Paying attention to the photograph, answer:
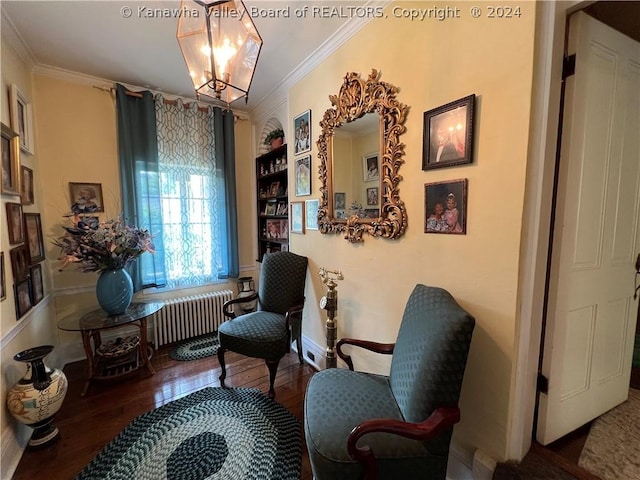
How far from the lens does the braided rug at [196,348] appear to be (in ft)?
9.03

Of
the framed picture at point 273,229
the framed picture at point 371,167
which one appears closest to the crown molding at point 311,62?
the framed picture at point 371,167

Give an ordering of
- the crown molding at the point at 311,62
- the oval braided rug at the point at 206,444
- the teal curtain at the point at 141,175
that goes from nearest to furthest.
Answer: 1. the oval braided rug at the point at 206,444
2. the crown molding at the point at 311,62
3. the teal curtain at the point at 141,175

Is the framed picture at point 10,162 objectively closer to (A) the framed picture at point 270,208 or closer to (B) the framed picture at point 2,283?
(B) the framed picture at point 2,283

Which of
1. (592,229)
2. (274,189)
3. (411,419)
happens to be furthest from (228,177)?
(592,229)

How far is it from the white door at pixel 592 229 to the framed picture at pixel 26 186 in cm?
337

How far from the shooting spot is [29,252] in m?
2.04

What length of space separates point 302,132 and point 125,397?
2.71 m

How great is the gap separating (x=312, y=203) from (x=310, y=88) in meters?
1.03

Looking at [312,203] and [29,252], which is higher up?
[312,203]

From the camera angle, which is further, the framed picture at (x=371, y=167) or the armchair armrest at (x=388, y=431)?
the framed picture at (x=371, y=167)

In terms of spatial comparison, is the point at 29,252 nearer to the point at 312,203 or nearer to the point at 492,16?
the point at 312,203

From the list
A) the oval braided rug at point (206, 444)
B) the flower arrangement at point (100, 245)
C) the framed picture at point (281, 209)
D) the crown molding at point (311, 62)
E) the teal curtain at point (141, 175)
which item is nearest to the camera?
the oval braided rug at point (206, 444)

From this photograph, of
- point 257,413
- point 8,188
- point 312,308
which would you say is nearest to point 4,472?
point 257,413

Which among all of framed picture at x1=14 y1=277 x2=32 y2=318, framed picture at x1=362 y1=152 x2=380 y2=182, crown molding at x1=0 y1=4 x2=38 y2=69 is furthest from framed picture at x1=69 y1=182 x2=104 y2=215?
framed picture at x1=362 y1=152 x2=380 y2=182
